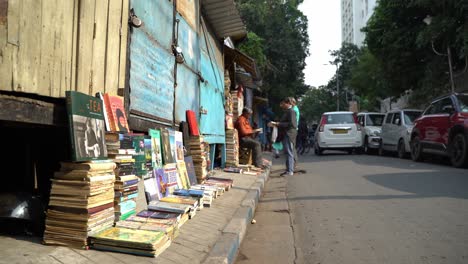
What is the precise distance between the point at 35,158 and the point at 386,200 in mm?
4835

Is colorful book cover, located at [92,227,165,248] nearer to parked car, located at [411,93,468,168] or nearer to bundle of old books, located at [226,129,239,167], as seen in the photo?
bundle of old books, located at [226,129,239,167]

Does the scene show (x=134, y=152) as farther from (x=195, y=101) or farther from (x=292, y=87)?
(x=292, y=87)

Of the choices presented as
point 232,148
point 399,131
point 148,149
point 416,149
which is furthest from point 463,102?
point 148,149

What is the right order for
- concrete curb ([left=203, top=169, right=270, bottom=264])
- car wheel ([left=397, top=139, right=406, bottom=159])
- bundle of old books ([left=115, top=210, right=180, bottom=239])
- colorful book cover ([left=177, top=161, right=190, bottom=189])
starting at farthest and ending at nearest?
1. car wheel ([left=397, top=139, right=406, bottom=159])
2. colorful book cover ([left=177, top=161, right=190, bottom=189])
3. bundle of old books ([left=115, top=210, right=180, bottom=239])
4. concrete curb ([left=203, top=169, right=270, bottom=264])

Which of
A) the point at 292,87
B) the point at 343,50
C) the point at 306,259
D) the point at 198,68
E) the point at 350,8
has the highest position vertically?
the point at 350,8

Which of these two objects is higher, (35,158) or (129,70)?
(129,70)

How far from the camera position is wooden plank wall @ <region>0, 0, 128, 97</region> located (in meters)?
2.98

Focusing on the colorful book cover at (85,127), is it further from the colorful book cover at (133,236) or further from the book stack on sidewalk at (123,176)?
the colorful book cover at (133,236)

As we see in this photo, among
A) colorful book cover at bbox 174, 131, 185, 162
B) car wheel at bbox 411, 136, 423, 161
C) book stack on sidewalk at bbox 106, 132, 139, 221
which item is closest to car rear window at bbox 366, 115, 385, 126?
car wheel at bbox 411, 136, 423, 161

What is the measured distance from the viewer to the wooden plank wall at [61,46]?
9.79 ft

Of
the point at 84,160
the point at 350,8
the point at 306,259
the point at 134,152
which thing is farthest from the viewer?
the point at 350,8

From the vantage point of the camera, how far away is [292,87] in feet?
104

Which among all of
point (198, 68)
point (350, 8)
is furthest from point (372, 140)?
point (350, 8)

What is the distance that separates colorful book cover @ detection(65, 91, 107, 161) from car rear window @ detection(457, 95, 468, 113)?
9.48 meters
